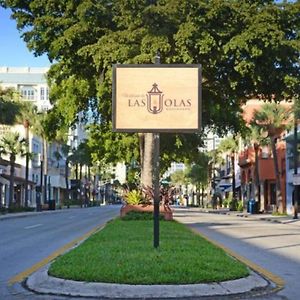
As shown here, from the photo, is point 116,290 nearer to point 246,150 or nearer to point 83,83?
point 83,83

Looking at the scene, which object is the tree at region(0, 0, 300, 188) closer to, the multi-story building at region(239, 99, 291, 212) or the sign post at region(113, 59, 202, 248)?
the sign post at region(113, 59, 202, 248)

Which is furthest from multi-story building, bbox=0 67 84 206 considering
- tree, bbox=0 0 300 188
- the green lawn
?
the green lawn

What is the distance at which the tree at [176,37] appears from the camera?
22.3m

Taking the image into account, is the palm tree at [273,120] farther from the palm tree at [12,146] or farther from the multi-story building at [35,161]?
the palm tree at [12,146]

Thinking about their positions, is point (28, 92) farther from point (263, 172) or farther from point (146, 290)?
point (146, 290)

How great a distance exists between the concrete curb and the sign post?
11.2 ft

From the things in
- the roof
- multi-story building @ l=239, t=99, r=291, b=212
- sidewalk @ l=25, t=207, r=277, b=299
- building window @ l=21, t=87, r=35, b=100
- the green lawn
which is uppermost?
the roof

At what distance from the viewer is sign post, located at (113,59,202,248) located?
12.2 metres

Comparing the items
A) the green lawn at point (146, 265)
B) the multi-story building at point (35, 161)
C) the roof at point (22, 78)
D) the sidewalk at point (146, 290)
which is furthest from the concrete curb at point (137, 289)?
the roof at point (22, 78)

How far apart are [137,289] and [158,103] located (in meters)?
4.69

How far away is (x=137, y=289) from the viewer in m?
8.56

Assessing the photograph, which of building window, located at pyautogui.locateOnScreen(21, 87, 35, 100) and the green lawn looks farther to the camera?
building window, located at pyautogui.locateOnScreen(21, 87, 35, 100)

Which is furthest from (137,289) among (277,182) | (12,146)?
(12,146)

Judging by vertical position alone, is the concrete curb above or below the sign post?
below
